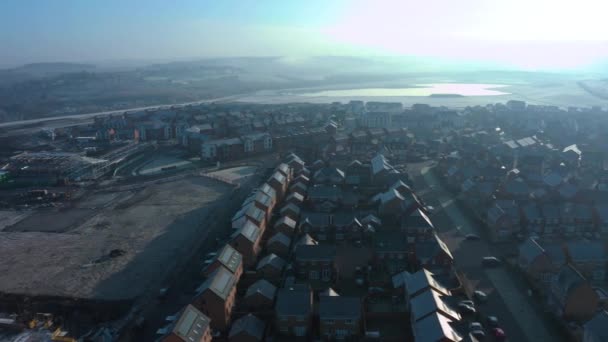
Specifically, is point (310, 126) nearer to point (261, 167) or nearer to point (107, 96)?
point (261, 167)

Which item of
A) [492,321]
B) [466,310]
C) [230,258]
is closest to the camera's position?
[492,321]

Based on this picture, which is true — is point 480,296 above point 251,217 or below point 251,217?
below

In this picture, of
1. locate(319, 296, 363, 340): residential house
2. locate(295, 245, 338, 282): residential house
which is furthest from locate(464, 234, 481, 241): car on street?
locate(319, 296, 363, 340): residential house

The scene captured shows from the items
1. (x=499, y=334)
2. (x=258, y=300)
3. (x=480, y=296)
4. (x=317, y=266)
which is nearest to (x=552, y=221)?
(x=480, y=296)

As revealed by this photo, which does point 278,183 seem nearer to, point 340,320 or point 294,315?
point 294,315

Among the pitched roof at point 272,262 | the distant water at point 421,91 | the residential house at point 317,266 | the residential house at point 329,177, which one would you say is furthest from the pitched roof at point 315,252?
the distant water at point 421,91

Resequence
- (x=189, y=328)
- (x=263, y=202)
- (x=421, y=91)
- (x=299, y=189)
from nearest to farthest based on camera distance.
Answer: (x=189, y=328) < (x=263, y=202) < (x=299, y=189) < (x=421, y=91)

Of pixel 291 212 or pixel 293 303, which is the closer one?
pixel 293 303

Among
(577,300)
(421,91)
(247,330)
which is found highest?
(421,91)
